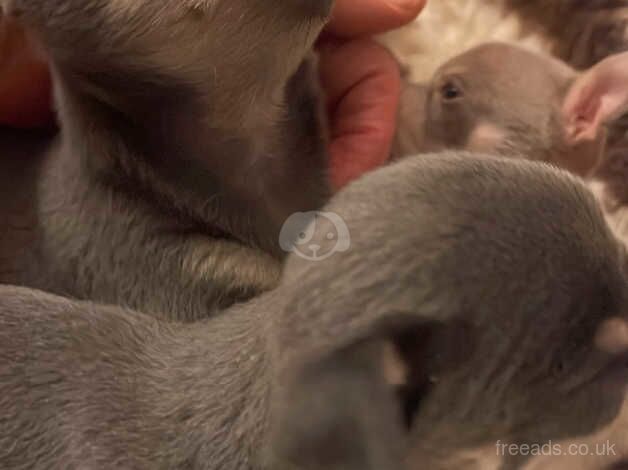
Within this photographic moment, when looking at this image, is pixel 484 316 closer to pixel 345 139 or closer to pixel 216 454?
pixel 216 454

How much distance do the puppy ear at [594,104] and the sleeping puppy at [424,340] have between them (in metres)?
0.75

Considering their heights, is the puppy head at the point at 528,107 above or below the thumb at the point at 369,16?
below

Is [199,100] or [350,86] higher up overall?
[199,100]

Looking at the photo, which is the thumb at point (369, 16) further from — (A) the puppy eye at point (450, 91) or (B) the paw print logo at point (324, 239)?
(B) the paw print logo at point (324, 239)

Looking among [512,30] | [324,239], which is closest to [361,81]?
[512,30]

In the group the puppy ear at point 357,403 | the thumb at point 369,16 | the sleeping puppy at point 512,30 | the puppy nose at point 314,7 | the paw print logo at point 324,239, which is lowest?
the sleeping puppy at point 512,30

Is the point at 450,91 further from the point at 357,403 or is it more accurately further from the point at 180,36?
the point at 357,403

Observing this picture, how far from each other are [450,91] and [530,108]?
17 cm

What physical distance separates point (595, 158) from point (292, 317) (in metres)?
1.04

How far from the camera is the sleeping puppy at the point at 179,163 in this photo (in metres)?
1.40

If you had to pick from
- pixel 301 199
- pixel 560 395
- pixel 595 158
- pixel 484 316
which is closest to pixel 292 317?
pixel 484 316

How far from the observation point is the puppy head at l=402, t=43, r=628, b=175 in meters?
1.79

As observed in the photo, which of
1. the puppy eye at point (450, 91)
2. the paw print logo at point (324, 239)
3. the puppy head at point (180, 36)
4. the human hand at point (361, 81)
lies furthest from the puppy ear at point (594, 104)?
the paw print logo at point (324, 239)

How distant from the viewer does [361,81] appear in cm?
194
